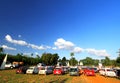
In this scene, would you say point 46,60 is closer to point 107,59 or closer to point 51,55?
point 51,55

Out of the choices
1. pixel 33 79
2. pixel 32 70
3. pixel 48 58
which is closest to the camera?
pixel 33 79

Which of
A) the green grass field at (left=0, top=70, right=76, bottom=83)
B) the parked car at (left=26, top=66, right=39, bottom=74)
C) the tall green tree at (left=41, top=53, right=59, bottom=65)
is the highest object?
the tall green tree at (left=41, top=53, right=59, bottom=65)

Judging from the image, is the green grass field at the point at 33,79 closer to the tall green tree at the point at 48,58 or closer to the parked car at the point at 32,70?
the parked car at the point at 32,70

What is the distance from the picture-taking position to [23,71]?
38.5m

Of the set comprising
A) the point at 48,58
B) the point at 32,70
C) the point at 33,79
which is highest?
the point at 48,58

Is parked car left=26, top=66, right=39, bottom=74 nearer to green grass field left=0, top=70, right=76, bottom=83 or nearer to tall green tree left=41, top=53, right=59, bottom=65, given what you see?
green grass field left=0, top=70, right=76, bottom=83

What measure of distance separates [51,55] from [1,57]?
48.6m

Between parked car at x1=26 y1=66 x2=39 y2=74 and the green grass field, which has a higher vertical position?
parked car at x1=26 y1=66 x2=39 y2=74

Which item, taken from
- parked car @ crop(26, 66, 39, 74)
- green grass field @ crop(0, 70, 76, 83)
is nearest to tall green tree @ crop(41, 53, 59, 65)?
parked car @ crop(26, 66, 39, 74)

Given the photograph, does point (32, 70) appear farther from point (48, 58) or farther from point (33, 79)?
point (48, 58)

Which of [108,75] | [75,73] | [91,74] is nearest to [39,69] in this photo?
[75,73]

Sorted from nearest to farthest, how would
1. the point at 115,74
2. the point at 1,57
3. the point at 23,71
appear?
1. the point at 115,74
2. the point at 23,71
3. the point at 1,57

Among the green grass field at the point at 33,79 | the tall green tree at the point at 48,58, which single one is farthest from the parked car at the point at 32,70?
the tall green tree at the point at 48,58

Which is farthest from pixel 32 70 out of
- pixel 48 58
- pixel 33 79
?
pixel 48 58
